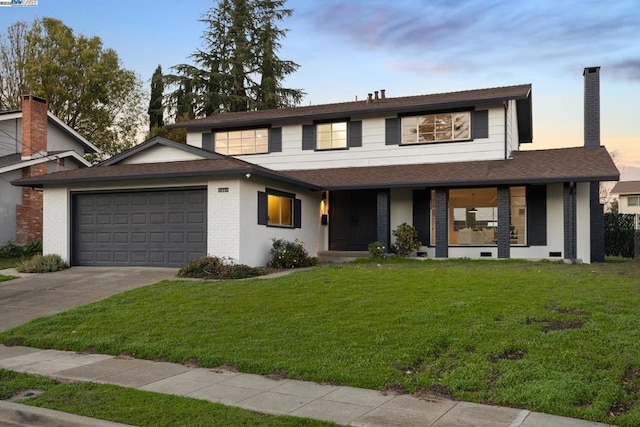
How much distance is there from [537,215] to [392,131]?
19.5ft

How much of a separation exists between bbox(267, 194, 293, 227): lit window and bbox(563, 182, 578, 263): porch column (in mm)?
8664

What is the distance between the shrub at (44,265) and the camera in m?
16.8

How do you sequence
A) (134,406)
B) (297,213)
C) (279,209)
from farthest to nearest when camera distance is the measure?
1. (297,213)
2. (279,209)
3. (134,406)

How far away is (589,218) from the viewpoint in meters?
18.2

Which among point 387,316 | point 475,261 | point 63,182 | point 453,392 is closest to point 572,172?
point 475,261

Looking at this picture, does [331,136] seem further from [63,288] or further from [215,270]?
[63,288]

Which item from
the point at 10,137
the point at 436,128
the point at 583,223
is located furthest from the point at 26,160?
the point at 583,223

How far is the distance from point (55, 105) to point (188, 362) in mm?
33923

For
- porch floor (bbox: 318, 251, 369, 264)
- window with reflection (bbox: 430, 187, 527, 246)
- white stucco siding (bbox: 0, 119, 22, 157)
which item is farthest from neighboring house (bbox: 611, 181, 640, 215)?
white stucco siding (bbox: 0, 119, 22, 157)

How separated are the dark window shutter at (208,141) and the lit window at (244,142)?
0.75ft

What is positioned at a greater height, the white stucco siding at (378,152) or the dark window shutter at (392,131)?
the dark window shutter at (392,131)

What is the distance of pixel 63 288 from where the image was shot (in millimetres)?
13789

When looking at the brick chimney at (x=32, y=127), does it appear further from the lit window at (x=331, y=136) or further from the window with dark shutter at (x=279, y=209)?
the window with dark shutter at (x=279, y=209)

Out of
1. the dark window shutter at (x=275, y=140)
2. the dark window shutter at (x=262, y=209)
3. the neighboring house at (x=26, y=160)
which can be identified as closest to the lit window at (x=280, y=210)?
the dark window shutter at (x=262, y=209)
